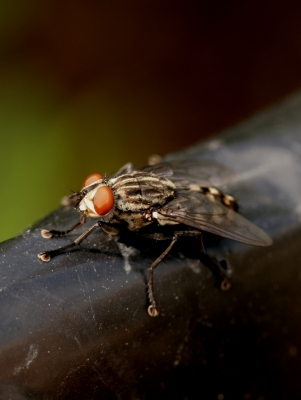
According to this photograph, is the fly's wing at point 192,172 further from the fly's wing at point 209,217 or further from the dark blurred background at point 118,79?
the dark blurred background at point 118,79

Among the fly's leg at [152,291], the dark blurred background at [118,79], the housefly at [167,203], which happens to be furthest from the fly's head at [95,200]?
the dark blurred background at [118,79]

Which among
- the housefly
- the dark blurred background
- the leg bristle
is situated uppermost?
the dark blurred background

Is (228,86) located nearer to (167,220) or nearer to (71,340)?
(167,220)

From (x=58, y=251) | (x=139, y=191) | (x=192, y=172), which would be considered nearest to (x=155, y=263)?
(x=58, y=251)

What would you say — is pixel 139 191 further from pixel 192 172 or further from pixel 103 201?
pixel 192 172

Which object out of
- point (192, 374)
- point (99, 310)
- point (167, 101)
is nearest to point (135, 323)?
point (99, 310)

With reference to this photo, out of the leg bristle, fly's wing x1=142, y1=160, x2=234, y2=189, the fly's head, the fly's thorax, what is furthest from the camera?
fly's wing x1=142, y1=160, x2=234, y2=189

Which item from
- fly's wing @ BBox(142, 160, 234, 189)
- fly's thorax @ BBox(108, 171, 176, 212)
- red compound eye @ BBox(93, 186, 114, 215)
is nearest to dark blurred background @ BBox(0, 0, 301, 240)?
fly's wing @ BBox(142, 160, 234, 189)

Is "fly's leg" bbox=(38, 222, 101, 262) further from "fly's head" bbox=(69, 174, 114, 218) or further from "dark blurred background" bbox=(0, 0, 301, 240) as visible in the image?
"dark blurred background" bbox=(0, 0, 301, 240)
